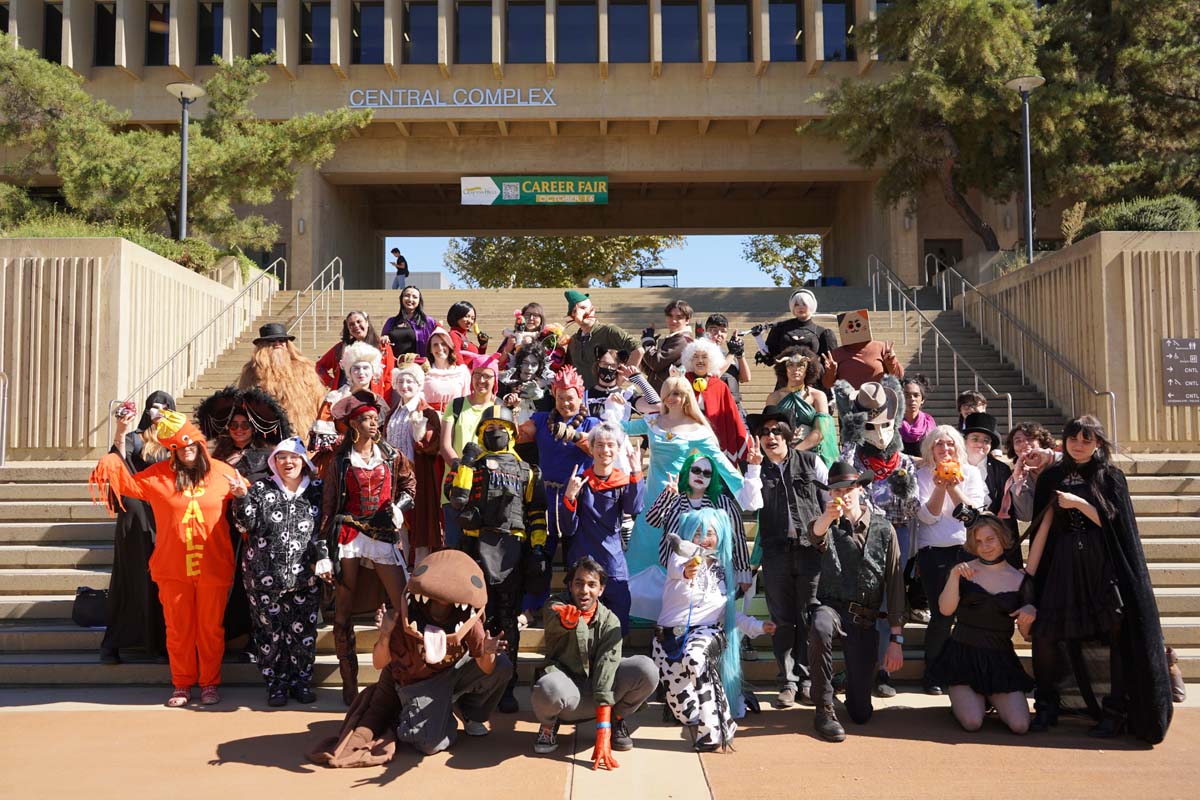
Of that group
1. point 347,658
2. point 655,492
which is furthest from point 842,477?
point 347,658

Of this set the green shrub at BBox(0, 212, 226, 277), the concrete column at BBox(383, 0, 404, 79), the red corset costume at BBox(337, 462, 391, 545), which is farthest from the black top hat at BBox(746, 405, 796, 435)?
the concrete column at BBox(383, 0, 404, 79)

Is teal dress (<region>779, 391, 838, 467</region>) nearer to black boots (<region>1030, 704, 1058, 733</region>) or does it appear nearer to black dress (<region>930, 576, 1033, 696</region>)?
black dress (<region>930, 576, 1033, 696</region>)

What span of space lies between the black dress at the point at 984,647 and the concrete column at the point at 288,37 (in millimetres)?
21021

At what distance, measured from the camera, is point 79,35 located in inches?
902

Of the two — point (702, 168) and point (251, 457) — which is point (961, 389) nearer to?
point (251, 457)

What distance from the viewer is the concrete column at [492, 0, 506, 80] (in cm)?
2259

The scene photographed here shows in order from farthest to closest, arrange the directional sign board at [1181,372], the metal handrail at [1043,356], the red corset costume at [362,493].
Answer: the metal handrail at [1043,356]
the directional sign board at [1181,372]
the red corset costume at [362,493]

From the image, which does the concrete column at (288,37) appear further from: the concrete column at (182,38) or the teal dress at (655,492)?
the teal dress at (655,492)

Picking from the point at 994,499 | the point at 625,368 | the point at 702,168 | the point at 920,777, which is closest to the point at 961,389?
the point at 994,499

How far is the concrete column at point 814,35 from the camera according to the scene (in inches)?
893

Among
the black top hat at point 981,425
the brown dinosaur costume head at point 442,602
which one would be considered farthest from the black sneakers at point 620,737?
the black top hat at point 981,425

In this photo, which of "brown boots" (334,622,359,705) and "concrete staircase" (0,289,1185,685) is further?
"concrete staircase" (0,289,1185,685)

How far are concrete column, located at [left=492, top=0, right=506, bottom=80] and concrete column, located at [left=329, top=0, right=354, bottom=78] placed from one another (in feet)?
11.5

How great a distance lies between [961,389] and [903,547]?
25.8 feet
